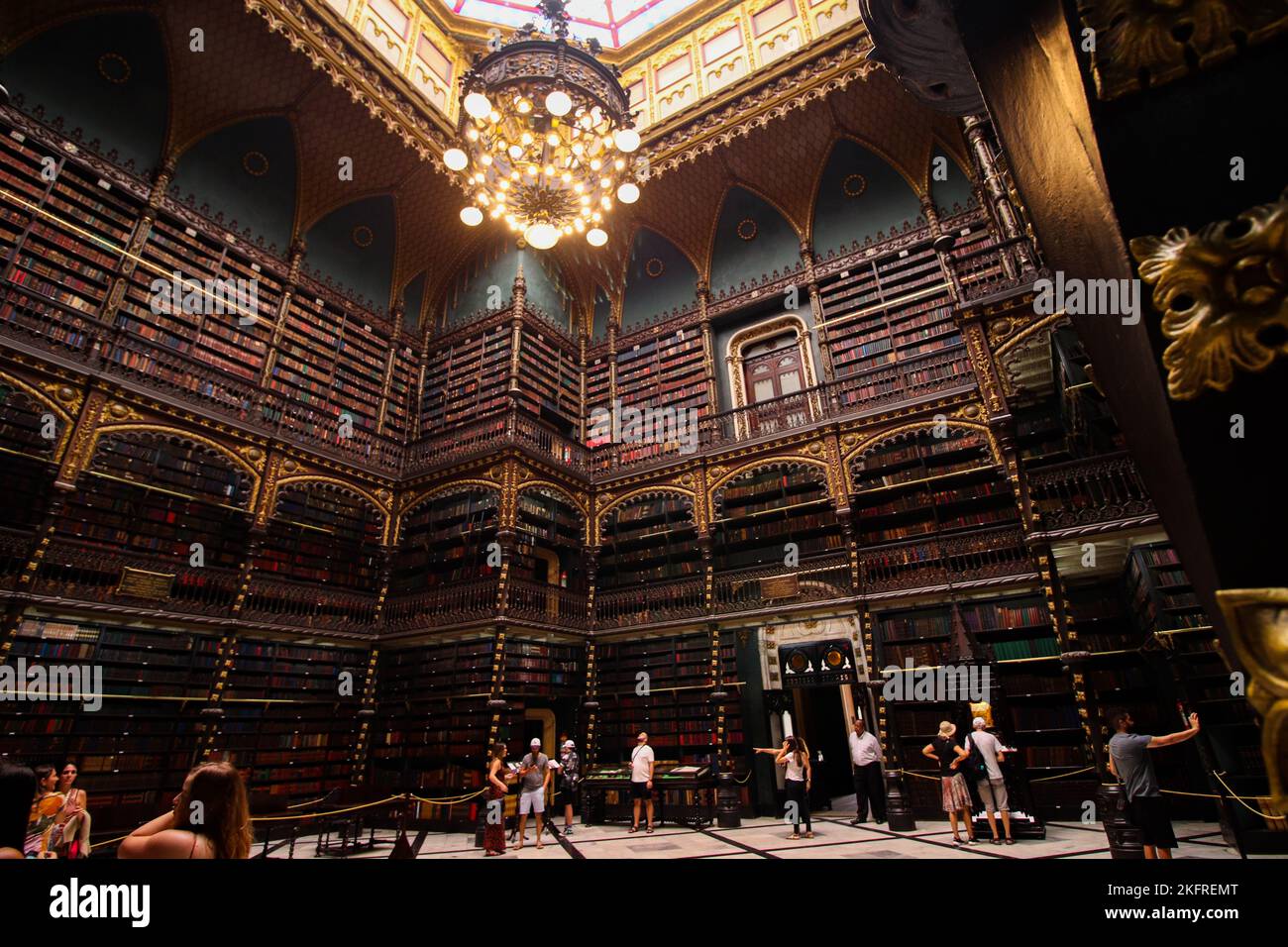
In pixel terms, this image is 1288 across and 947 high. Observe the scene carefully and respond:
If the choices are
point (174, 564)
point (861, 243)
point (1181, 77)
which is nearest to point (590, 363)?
point (861, 243)

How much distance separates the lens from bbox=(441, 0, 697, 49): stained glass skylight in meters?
12.8

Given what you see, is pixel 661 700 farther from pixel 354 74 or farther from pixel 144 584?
pixel 354 74

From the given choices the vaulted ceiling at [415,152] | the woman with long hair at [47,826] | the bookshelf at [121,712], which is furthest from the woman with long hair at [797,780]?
the vaulted ceiling at [415,152]

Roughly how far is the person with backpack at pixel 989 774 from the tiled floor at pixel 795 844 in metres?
0.22

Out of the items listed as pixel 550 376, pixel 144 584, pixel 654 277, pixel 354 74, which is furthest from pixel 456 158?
pixel 654 277

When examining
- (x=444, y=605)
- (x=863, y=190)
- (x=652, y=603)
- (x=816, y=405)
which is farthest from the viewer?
(x=863, y=190)

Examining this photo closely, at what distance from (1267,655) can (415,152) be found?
13.7 meters

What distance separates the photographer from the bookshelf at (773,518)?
10.0 m

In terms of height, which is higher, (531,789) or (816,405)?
(816,405)

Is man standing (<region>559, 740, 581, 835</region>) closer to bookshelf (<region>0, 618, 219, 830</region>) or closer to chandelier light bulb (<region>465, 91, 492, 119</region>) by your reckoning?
bookshelf (<region>0, 618, 219, 830</region>)

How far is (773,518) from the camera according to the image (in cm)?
1053

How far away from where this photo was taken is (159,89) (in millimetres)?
9406

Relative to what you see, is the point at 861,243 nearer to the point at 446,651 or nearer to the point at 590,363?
the point at 590,363

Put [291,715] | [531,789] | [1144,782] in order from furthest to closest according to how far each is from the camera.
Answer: [291,715]
[531,789]
[1144,782]
